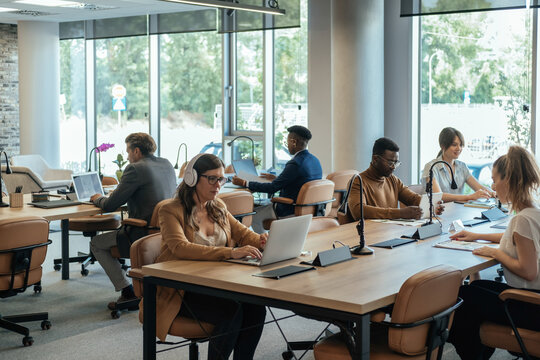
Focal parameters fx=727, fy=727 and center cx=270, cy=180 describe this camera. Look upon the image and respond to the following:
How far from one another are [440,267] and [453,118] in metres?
5.78

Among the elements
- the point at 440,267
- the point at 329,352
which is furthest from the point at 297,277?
the point at 440,267

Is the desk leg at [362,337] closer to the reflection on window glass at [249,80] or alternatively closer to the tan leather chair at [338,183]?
the tan leather chair at [338,183]

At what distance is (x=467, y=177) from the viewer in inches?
253

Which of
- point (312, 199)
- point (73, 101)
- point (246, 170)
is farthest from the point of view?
point (73, 101)

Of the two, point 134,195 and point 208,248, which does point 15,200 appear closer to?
point 134,195

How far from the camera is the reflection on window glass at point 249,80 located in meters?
10.3

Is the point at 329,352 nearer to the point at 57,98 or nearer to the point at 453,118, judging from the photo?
the point at 453,118

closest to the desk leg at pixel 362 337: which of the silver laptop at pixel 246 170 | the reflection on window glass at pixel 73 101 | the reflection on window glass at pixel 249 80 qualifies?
the silver laptop at pixel 246 170

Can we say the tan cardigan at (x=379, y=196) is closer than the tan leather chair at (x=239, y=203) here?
Yes

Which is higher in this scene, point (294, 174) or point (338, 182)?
point (294, 174)

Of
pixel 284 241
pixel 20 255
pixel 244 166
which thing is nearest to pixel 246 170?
pixel 244 166

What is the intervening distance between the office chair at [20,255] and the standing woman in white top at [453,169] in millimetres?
3081

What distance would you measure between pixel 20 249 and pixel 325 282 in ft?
7.54

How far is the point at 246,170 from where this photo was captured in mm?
7598
